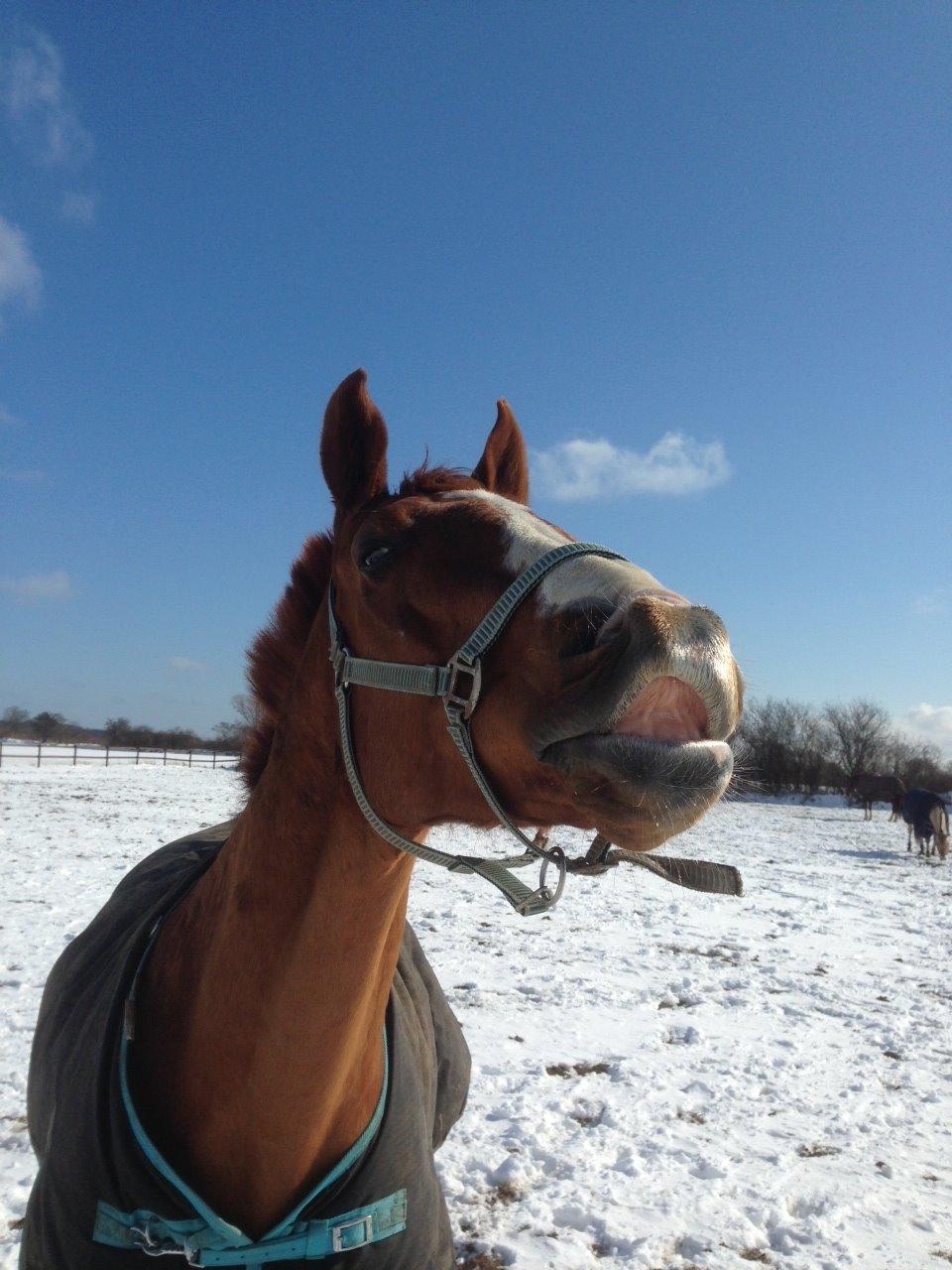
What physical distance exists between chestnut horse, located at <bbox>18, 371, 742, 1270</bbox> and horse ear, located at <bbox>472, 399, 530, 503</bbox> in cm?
7

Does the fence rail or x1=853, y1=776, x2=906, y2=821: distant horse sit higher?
x1=853, y1=776, x2=906, y2=821: distant horse

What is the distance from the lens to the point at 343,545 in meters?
1.90

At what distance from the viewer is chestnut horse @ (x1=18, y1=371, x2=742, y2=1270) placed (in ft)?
3.84

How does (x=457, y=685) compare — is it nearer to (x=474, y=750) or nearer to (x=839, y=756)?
(x=474, y=750)

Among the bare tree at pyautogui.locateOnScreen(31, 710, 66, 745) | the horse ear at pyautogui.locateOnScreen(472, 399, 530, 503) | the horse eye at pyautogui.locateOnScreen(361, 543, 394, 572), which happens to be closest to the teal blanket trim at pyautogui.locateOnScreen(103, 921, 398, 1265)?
the horse eye at pyautogui.locateOnScreen(361, 543, 394, 572)

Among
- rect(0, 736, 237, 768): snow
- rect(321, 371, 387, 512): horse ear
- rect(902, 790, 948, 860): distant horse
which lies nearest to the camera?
rect(321, 371, 387, 512): horse ear

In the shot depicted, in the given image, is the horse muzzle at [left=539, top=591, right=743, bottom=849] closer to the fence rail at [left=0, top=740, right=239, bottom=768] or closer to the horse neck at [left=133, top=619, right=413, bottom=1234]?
the horse neck at [left=133, top=619, right=413, bottom=1234]

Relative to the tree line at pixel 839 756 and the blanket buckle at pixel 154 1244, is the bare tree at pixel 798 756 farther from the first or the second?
the blanket buckle at pixel 154 1244

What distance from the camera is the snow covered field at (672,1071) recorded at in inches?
122

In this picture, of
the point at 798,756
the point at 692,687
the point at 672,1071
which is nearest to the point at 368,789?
the point at 692,687

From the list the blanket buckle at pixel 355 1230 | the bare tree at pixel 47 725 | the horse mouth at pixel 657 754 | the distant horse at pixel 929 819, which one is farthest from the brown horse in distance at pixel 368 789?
the bare tree at pixel 47 725

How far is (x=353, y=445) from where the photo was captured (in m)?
1.91

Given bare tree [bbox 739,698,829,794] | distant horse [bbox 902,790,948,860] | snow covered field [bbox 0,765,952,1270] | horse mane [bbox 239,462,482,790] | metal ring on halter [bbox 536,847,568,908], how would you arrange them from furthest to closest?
bare tree [bbox 739,698,829,794] < distant horse [bbox 902,790,948,860] < snow covered field [bbox 0,765,952,1270] < horse mane [bbox 239,462,482,790] < metal ring on halter [bbox 536,847,568,908]

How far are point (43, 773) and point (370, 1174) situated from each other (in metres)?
27.1
